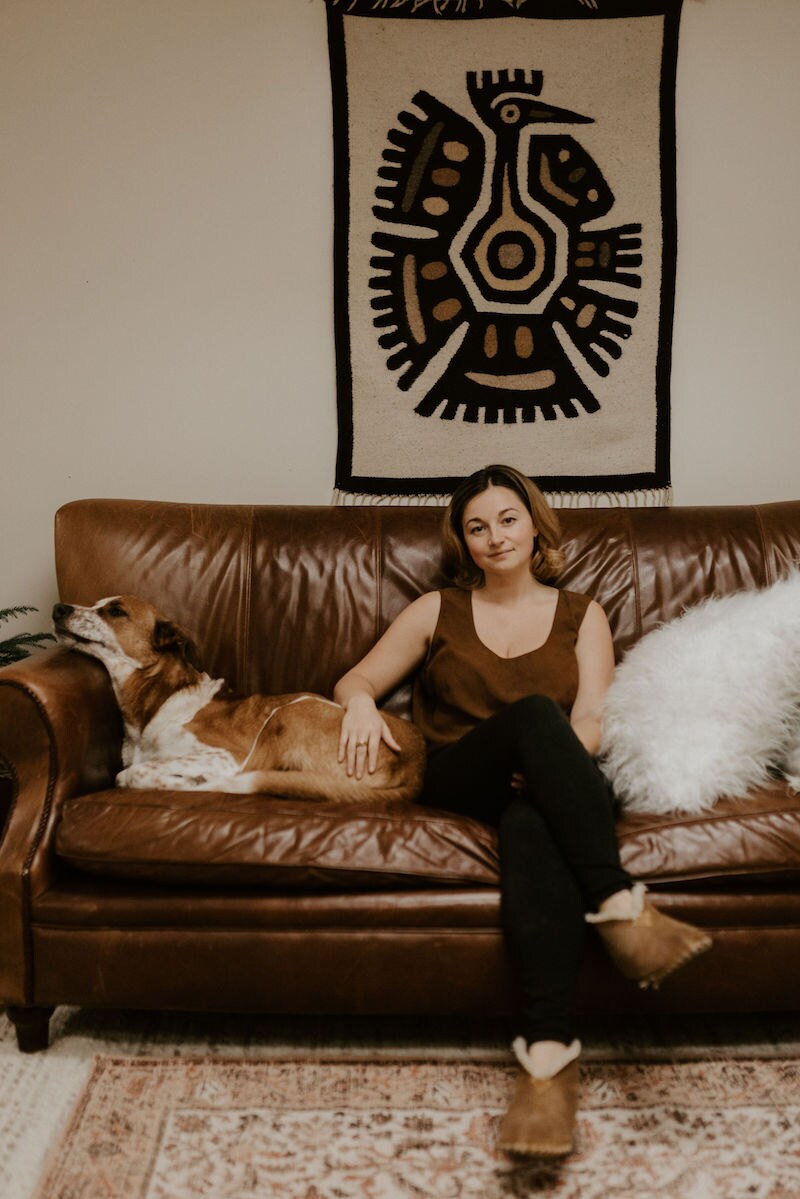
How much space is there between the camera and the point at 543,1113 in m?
1.36

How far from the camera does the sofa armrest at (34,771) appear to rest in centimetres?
173

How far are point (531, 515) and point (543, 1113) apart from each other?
136 cm

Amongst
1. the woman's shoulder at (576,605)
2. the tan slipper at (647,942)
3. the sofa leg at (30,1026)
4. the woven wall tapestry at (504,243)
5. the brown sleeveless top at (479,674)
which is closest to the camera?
the tan slipper at (647,942)

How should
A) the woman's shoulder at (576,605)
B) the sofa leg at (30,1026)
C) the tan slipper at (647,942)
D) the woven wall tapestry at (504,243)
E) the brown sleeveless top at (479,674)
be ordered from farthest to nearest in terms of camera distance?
the woven wall tapestry at (504,243) < the woman's shoulder at (576,605) < the brown sleeveless top at (479,674) < the sofa leg at (30,1026) < the tan slipper at (647,942)

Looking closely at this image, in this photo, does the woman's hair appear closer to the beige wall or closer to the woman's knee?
the woman's knee

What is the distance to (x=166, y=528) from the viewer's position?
8.10 ft

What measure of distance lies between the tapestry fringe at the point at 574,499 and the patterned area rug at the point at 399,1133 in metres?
1.67

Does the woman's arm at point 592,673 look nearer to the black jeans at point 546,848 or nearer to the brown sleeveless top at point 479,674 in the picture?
the brown sleeveless top at point 479,674

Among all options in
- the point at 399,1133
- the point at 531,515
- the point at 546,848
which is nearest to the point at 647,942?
the point at 546,848

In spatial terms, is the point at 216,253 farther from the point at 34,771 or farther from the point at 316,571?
the point at 34,771

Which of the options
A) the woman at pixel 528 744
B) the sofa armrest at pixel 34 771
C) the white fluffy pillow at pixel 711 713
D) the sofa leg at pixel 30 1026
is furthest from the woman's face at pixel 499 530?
the sofa leg at pixel 30 1026

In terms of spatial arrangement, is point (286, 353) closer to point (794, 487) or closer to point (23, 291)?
point (23, 291)

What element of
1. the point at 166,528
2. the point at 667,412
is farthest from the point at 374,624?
the point at 667,412

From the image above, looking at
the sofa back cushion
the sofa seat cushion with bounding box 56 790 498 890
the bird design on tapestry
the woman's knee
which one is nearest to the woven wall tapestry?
the bird design on tapestry
